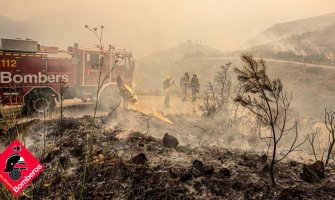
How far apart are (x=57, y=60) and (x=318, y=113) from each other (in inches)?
711

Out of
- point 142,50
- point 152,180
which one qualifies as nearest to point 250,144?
point 152,180

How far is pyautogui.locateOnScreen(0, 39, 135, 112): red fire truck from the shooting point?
42.4ft

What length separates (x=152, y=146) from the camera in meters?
7.81

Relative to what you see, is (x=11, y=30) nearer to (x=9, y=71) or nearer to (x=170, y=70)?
(x=170, y=70)

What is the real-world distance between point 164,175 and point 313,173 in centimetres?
299

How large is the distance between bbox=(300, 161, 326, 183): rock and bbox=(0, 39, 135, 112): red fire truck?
8.53 metres

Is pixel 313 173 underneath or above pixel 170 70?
underneath

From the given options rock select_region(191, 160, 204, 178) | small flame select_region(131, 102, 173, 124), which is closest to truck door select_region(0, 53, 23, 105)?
small flame select_region(131, 102, 173, 124)

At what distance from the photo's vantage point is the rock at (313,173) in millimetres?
6105

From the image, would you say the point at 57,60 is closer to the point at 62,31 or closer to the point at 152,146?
the point at 152,146

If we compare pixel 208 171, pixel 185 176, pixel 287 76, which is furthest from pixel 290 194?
pixel 287 76

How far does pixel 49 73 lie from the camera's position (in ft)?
45.9

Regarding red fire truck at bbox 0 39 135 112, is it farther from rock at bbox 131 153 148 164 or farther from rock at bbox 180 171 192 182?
rock at bbox 180 171 192 182

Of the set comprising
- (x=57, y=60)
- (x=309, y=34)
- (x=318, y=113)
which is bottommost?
(x=318, y=113)
